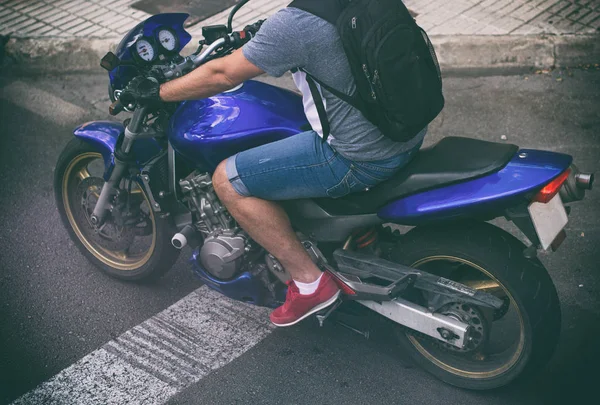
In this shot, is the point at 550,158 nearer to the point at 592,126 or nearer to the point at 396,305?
the point at 396,305

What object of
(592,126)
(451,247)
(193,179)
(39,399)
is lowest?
(592,126)

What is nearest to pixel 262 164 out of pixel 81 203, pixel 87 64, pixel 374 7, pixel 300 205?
pixel 300 205

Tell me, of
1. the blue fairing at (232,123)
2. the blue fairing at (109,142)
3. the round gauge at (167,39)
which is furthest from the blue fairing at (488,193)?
the blue fairing at (109,142)

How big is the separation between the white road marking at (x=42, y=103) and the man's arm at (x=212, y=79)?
9.41 ft

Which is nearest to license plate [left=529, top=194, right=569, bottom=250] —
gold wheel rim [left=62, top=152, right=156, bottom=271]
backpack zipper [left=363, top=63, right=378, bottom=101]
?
backpack zipper [left=363, top=63, right=378, bottom=101]

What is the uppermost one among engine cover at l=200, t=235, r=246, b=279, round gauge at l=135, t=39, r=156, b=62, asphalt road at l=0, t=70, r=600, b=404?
round gauge at l=135, t=39, r=156, b=62

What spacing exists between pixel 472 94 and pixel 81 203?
3128mm

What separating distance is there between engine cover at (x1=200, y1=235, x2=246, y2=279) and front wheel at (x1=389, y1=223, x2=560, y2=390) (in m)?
0.72

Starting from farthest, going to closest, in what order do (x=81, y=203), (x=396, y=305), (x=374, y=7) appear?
(x=81, y=203), (x=396, y=305), (x=374, y=7)

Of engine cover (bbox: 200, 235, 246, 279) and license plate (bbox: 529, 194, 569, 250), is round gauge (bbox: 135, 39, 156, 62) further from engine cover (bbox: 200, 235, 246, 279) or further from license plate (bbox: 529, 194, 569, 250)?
license plate (bbox: 529, 194, 569, 250)

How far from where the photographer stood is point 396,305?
328cm

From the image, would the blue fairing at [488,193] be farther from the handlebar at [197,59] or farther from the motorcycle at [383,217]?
the handlebar at [197,59]

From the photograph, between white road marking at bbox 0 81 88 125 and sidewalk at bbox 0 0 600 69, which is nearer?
white road marking at bbox 0 81 88 125

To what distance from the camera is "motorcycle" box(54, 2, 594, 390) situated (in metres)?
2.89
